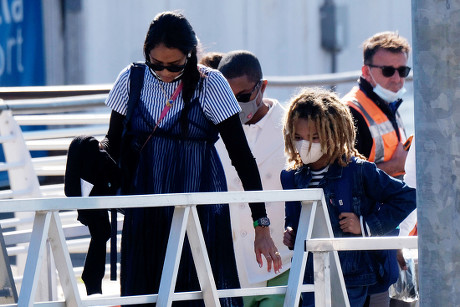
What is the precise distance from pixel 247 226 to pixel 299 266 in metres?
1.03

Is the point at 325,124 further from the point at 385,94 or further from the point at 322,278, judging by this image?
the point at 385,94

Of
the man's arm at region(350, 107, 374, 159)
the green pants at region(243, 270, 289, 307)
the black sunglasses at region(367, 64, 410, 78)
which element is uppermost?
the black sunglasses at region(367, 64, 410, 78)

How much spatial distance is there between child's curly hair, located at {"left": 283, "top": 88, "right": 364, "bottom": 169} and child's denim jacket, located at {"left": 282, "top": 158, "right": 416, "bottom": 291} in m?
0.06

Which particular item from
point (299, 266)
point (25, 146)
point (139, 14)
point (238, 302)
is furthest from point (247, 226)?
point (139, 14)

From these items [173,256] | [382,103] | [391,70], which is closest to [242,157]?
[173,256]

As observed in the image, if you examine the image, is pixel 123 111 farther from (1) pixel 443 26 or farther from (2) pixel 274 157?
(1) pixel 443 26

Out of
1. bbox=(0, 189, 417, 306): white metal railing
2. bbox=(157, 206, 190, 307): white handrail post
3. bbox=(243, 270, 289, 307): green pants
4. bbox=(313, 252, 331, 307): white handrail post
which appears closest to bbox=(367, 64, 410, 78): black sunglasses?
bbox=(243, 270, 289, 307): green pants

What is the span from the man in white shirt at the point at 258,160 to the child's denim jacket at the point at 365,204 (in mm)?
546

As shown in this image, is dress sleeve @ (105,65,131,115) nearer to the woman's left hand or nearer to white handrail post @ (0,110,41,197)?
the woman's left hand

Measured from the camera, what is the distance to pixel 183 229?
3.02 metres

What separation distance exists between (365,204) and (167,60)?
859 millimetres

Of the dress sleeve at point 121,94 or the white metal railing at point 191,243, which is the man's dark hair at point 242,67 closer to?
the dress sleeve at point 121,94

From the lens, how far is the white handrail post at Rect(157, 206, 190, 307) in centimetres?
303

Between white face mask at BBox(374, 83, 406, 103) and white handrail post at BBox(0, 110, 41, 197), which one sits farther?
white handrail post at BBox(0, 110, 41, 197)
